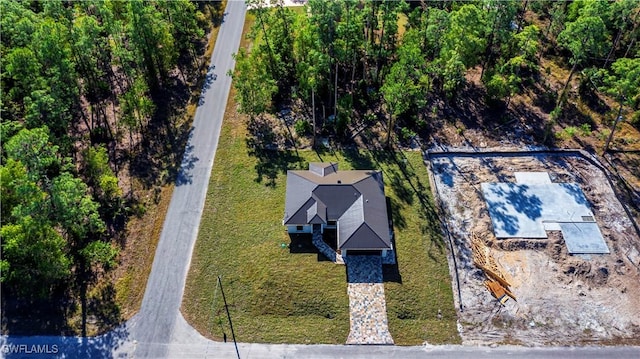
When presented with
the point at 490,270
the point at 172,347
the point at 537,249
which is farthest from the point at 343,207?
the point at 172,347

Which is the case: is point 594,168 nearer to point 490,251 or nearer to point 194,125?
point 490,251

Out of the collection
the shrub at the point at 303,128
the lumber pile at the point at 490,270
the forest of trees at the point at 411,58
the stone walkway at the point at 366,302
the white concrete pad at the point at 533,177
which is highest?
the forest of trees at the point at 411,58

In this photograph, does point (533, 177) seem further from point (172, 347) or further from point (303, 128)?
point (172, 347)

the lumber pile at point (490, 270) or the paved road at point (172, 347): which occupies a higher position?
the lumber pile at point (490, 270)

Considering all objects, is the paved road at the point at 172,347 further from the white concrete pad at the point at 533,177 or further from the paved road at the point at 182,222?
the white concrete pad at the point at 533,177

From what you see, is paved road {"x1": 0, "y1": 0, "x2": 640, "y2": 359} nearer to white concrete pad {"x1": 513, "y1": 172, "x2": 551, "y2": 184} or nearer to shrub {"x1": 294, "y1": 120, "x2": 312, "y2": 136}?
white concrete pad {"x1": 513, "y1": 172, "x2": 551, "y2": 184}

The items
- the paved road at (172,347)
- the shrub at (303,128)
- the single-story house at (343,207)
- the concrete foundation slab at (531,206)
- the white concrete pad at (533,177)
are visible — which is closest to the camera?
the paved road at (172,347)

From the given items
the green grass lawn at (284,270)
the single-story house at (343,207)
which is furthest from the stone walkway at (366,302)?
the single-story house at (343,207)
